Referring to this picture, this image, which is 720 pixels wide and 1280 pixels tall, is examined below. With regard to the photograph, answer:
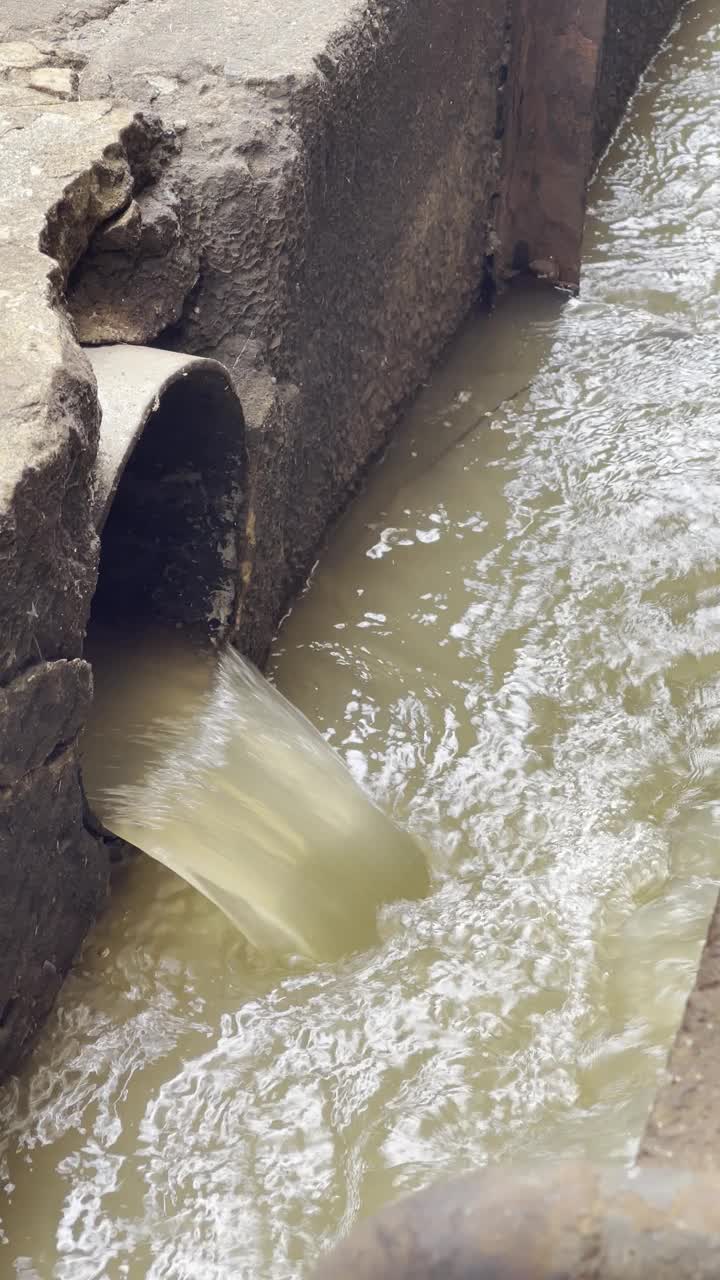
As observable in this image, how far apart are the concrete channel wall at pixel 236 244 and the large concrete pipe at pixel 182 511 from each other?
0.04 m

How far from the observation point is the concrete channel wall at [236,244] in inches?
80.1

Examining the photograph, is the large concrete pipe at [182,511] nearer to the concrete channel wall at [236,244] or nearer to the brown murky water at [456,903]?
the concrete channel wall at [236,244]

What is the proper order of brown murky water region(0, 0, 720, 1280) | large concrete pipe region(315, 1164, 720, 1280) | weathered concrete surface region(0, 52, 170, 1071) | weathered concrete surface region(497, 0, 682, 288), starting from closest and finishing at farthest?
1. large concrete pipe region(315, 1164, 720, 1280)
2. weathered concrete surface region(0, 52, 170, 1071)
3. brown murky water region(0, 0, 720, 1280)
4. weathered concrete surface region(497, 0, 682, 288)

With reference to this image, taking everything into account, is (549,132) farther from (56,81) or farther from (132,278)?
(132,278)

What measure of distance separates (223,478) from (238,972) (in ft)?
3.32

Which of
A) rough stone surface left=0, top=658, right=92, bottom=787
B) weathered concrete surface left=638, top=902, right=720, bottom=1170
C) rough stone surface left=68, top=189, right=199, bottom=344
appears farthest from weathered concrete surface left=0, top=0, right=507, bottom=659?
weathered concrete surface left=638, top=902, right=720, bottom=1170

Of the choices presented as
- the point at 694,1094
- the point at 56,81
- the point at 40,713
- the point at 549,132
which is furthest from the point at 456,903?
the point at 549,132

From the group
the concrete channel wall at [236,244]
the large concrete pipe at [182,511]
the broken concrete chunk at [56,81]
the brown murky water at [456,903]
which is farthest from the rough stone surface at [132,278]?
the brown murky water at [456,903]

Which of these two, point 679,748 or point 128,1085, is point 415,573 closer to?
point 679,748

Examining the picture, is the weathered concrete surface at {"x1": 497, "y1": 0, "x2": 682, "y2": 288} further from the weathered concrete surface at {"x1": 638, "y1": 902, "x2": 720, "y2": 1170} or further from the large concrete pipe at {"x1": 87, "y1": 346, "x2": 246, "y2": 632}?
the weathered concrete surface at {"x1": 638, "y1": 902, "x2": 720, "y2": 1170}

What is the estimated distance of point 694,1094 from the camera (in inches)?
43.7

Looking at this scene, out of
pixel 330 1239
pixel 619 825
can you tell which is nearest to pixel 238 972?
pixel 330 1239

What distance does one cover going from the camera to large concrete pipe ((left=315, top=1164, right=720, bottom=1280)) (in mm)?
883

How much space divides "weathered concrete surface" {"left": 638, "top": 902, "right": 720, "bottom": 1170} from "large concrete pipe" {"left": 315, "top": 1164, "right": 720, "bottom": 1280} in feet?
0.29
